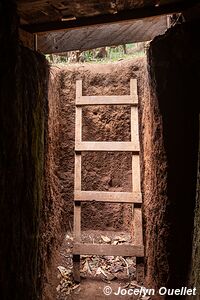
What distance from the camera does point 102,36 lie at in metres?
2.28

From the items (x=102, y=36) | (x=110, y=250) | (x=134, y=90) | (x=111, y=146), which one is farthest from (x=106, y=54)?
(x=110, y=250)

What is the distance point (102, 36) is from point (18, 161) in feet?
4.57

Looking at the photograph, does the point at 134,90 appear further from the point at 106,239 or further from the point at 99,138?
the point at 106,239

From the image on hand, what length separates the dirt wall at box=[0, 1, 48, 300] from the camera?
110 centimetres

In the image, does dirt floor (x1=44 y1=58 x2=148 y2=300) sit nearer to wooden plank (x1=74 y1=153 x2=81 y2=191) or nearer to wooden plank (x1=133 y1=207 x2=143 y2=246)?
wooden plank (x1=74 y1=153 x2=81 y2=191)

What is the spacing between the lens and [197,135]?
4.90 feet

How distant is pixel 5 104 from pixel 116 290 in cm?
170

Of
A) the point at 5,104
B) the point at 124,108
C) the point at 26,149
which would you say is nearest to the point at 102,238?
the point at 124,108

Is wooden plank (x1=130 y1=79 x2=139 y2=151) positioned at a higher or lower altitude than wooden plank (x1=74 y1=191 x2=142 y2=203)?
higher

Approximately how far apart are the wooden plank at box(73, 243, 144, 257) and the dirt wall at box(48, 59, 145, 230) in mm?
556

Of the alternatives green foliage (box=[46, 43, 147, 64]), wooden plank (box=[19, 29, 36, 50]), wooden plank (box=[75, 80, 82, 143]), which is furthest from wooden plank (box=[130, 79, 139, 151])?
green foliage (box=[46, 43, 147, 64])

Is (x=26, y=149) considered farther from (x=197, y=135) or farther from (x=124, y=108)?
(x=124, y=108)

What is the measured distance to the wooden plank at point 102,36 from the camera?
2229 millimetres

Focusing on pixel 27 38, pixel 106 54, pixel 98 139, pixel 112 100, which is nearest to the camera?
pixel 27 38
